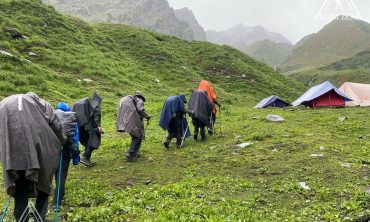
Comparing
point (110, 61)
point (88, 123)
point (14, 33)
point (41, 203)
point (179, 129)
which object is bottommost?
point (41, 203)

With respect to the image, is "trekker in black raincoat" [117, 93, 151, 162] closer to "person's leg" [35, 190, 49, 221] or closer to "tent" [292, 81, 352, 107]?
"person's leg" [35, 190, 49, 221]

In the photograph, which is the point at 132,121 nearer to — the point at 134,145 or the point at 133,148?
the point at 134,145

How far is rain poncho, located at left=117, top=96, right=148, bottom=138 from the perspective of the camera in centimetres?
1466

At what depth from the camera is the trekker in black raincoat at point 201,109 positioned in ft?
58.3

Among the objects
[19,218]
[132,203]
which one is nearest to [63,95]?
[132,203]

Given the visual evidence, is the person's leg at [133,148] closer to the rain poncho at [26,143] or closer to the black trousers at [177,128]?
the black trousers at [177,128]

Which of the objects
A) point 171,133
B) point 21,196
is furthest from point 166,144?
point 21,196

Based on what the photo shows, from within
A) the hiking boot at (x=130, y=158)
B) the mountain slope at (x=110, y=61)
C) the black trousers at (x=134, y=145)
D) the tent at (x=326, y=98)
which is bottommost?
the hiking boot at (x=130, y=158)

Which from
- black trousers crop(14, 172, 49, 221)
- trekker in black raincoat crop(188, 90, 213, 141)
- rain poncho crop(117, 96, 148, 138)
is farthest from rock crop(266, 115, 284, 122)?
black trousers crop(14, 172, 49, 221)

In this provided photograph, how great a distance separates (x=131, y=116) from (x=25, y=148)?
300 inches

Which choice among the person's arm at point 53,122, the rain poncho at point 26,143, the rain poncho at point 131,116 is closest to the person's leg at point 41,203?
the rain poncho at point 26,143

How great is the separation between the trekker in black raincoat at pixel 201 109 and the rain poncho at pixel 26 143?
1048 cm

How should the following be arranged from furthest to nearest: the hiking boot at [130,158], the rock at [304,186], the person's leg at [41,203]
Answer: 1. the hiking boot at [130,158]
2. the rock at [304,186]
3. the person's leg at [41,203]

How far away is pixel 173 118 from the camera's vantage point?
1702 centimetres
